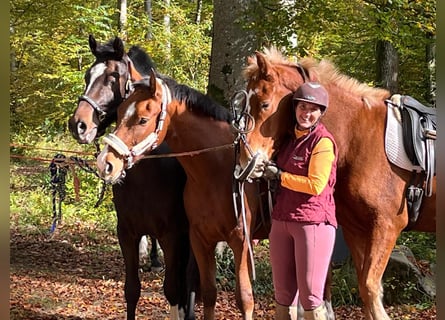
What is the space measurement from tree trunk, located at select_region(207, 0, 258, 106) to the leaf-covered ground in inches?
97.1

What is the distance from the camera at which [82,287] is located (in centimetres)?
662

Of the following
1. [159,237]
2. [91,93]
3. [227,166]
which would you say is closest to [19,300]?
[159,237]

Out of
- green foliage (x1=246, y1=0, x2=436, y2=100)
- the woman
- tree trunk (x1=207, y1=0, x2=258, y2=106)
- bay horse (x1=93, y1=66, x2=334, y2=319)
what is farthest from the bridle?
tree trunk (x1=207, y1=0, x2=258, y2=106)

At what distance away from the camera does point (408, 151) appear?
11.2 ft

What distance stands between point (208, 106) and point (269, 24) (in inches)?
88.5

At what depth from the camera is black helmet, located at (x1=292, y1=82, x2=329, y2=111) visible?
2979 millimetres

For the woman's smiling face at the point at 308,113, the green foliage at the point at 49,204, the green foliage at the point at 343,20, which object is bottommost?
the green foliage at the point at 49,204

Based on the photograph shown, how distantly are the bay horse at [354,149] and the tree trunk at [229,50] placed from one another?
2510mm

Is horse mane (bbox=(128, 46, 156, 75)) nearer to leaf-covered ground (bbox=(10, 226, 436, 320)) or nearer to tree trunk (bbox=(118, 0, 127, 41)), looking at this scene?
leaf-covered ground (bbox=(10, 226, 436, 320))

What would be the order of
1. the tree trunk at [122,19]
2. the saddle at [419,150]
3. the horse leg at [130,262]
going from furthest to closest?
the tree trunk at [122,19] → the horse leg at [130,262] → the saddle at [419,150]

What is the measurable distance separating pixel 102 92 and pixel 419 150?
2518 millimetres

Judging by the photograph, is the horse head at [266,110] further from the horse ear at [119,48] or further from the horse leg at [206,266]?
the horse ear at [119,48]

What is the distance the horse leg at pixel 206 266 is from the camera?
392cm

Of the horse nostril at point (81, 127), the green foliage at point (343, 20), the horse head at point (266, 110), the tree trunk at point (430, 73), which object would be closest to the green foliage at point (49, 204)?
the green foliage at point (343, 20)
